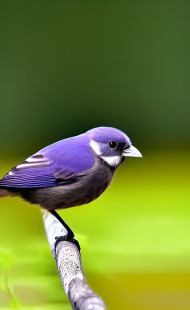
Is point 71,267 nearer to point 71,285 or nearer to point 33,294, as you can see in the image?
point 71,285

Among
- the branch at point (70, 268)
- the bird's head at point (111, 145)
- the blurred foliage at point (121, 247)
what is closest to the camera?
the branch at point (70, 268)

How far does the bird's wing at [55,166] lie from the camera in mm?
1268

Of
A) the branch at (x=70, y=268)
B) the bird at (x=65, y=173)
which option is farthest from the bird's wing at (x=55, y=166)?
the branch at (x=70, y=268)

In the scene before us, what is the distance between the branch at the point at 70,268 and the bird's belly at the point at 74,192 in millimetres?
90

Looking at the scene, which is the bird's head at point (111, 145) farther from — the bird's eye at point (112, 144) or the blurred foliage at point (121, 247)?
the blurred foliage at point (121, 247)

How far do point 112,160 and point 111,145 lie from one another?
64 mm

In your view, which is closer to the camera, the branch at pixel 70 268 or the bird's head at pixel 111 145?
the branch at pixel 70 268

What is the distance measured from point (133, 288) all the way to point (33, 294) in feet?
2.36

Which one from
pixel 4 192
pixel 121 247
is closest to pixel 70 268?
pixel 4 192

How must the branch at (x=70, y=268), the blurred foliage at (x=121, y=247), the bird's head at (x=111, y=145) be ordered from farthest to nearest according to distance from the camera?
1. the blurred foliage at (x=121, y=247)
2. the bird's head at (x=111, y=145)
3. the branch at (x=70, y=268)

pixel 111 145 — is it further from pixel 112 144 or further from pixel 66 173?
pixel 66 173

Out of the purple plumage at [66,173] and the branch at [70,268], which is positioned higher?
the purple plumage at [66,173]

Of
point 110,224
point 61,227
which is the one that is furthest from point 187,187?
point 61,227

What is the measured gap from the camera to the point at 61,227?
153 cm
